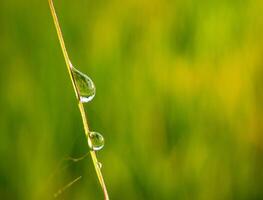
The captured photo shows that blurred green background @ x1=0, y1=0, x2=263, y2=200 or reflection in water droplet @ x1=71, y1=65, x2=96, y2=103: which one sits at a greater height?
reflection in water droplet @ x1=71, y1=65, x2=96, y2=103

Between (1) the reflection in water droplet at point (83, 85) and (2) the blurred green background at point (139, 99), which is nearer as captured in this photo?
(1) the reflection in water droplet at point (83, 85)

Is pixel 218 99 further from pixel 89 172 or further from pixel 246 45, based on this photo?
pixel 89 172

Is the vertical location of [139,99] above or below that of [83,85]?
below

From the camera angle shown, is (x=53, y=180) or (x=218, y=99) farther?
(x=218, y=99)

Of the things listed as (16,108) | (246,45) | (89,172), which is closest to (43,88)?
(16,108)

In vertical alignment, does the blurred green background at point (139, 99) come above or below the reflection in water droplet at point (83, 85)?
below

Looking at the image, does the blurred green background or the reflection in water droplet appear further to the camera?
the blurred green background

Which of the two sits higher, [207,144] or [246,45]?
[246,45]

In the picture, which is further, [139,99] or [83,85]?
[139,99]
